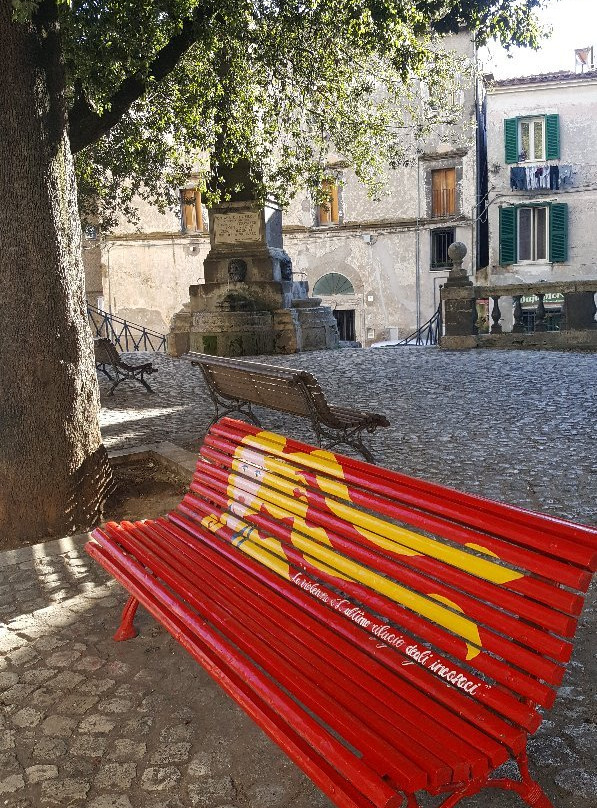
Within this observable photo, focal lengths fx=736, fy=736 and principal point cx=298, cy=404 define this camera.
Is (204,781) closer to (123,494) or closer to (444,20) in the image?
(123,494)

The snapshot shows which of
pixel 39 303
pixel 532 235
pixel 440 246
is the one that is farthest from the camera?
pixel 440 246

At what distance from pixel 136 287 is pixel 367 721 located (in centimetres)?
3060

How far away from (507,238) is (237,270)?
48.5ft

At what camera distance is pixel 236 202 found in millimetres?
15805

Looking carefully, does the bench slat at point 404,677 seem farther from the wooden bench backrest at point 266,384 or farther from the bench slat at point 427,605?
the wooden bench backrest at point 266,384

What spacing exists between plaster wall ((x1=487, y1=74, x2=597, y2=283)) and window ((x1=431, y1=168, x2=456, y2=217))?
4.87 ft

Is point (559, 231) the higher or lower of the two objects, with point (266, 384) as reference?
higher

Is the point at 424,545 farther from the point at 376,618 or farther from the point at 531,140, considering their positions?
the point at 531,140

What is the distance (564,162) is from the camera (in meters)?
26.4

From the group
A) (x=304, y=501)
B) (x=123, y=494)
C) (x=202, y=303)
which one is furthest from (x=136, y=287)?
(x=304, y=501)

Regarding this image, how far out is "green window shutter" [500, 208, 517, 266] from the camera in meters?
26.8

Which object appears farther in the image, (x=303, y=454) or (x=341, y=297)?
(x=341, y=297)

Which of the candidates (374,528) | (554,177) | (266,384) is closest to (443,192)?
(554,177)

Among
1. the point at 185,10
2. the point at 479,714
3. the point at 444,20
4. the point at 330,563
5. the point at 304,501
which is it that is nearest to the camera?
the point at 479,714
